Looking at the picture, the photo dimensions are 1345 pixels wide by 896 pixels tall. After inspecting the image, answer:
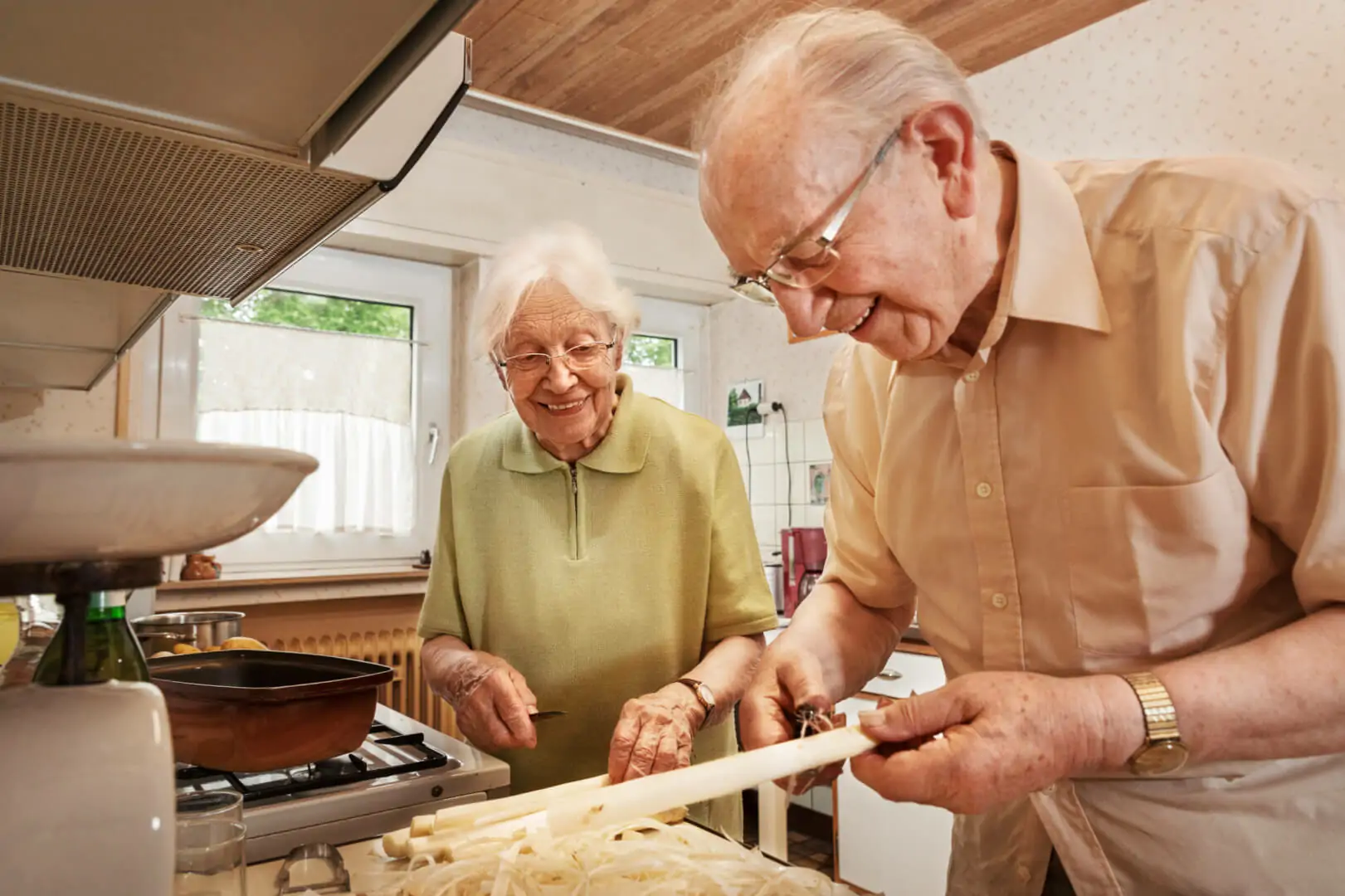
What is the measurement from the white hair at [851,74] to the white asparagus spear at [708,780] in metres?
0.60

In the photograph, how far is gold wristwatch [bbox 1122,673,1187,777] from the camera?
0.81 metres

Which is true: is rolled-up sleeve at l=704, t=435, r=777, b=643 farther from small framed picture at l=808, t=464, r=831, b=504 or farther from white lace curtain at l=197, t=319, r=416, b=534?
small framed picture at l=808, t=464, r=831, b=504

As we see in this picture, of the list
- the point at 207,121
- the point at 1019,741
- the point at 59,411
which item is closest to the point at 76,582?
the point at 207,121

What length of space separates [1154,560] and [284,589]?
2629 mm

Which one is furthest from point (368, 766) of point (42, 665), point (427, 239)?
point (427, 239)

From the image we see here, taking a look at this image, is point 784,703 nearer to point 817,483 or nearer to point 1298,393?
point 1298,393

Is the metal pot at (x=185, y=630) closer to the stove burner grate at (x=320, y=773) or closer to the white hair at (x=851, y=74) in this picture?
the stove burner grate at (x=320, y=773)

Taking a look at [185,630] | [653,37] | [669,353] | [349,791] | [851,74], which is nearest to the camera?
[851,74]

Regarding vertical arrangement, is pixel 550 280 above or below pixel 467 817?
above

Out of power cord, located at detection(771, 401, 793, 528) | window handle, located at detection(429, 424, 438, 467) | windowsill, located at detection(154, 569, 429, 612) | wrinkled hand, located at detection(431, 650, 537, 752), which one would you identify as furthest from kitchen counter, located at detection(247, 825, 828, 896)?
power cord, located at detection(771, 401, 793, 528)

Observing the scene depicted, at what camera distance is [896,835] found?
277 centimetres

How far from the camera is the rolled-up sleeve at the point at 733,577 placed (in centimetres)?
157

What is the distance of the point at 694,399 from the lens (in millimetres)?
4227

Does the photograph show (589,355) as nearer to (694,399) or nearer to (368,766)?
(368,766)
